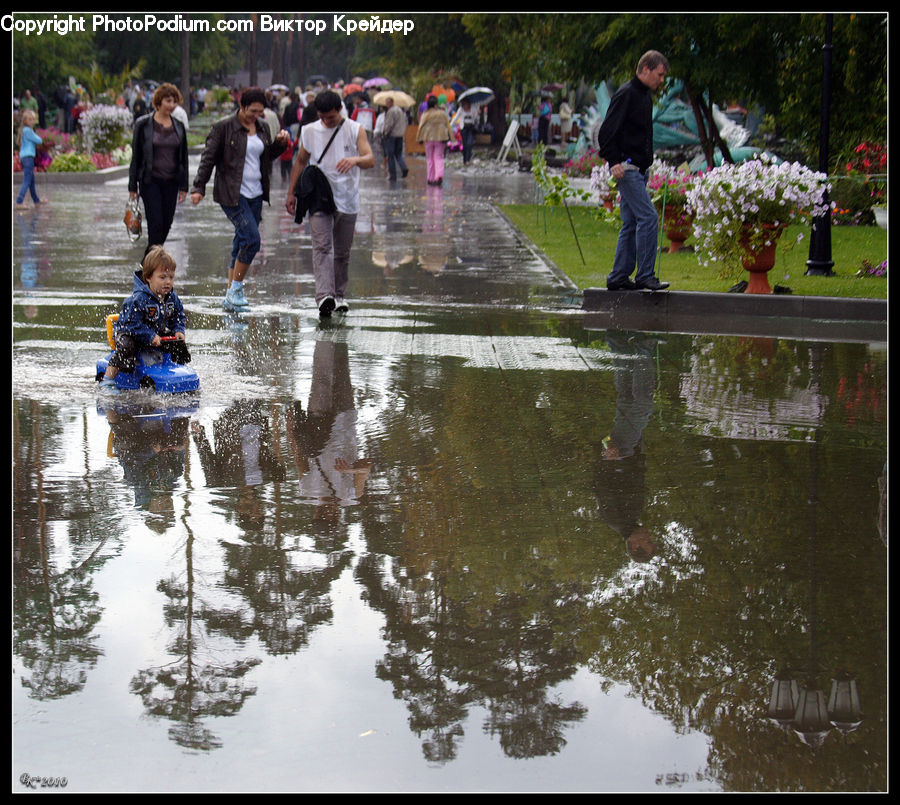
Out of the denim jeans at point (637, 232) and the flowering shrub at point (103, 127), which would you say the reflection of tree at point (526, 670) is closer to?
the denim jeans at point (637, 232)

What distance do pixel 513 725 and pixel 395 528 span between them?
1.85 m

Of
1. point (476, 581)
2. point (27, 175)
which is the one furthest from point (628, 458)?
point (27, 175)

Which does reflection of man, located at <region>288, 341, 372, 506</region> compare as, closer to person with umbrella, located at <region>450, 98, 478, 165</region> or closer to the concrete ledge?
the concrete ledge

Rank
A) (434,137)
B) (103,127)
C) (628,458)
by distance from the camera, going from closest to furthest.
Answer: (628,458) → (434,137) → (103,127)

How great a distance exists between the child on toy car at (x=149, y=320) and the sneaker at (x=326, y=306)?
272cm

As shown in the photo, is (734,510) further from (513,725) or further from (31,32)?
(31,32)

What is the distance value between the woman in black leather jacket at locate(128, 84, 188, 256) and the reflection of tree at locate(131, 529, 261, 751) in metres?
8.03

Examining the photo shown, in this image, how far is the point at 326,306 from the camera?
11.2 metres

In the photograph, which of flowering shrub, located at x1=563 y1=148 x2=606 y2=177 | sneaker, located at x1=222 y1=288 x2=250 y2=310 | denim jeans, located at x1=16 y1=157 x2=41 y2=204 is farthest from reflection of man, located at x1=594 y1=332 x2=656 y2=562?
flowering shrub, located at x1=563 y1=148 x2=606 y2=177

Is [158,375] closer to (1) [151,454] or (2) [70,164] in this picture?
(1) [151,454]

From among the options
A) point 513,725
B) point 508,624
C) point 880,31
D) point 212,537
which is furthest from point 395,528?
point 880,31

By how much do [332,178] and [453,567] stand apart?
6.50 metres

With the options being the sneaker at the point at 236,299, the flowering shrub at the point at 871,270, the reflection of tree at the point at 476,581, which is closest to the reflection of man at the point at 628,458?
the reflection of tree at the point at 476,581

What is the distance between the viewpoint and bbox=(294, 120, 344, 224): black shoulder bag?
11.0 meters
